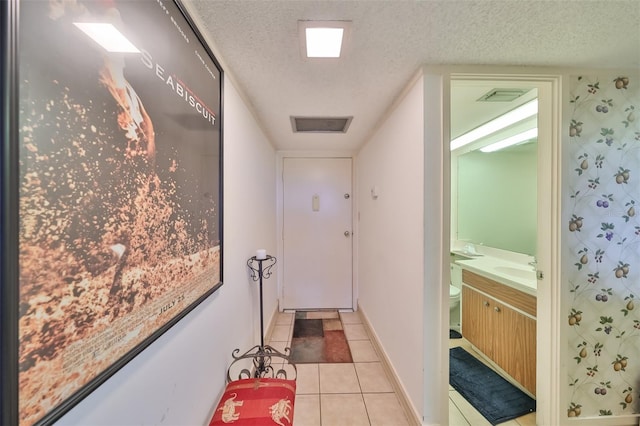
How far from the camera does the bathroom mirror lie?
190 centimetres

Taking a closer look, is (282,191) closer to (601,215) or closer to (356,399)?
(356,399)

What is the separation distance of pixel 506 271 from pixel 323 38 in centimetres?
242

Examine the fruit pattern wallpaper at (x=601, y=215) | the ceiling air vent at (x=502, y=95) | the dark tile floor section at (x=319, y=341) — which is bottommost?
the dark tile floor section at (x=319, y=341)

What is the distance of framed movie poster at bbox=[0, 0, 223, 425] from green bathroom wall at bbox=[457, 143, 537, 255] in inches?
112

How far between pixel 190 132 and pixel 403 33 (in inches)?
40.5

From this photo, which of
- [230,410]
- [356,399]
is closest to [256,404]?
[230,410]

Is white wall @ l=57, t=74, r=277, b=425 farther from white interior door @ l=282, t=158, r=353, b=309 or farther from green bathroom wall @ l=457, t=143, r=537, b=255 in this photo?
green bathroom wall @ l=457, t=143, r=537, b=255

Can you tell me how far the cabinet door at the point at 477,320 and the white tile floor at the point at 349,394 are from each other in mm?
889

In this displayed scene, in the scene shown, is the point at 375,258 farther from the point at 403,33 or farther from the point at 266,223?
the point at 403,33

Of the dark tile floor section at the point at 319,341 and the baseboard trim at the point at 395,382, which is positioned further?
the dark tile floor section at the point at 319,341

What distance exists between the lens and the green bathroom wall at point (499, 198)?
2227mm

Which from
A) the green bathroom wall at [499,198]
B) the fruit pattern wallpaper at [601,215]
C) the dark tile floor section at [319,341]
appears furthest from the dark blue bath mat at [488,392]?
the green bathroom wall at [499,198]

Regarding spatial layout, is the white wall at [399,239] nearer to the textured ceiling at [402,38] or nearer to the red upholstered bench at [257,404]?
the textured ceiling at [402,38]

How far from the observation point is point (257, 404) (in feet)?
3.50
